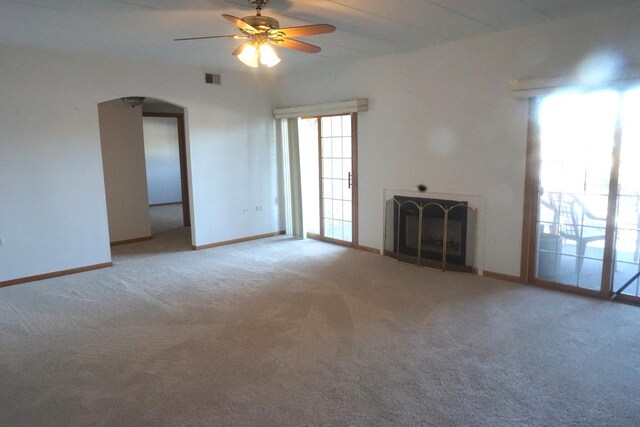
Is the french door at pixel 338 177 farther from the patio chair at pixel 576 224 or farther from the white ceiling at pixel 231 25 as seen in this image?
the patio chair at pixel 576 224

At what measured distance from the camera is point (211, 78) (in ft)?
21.0

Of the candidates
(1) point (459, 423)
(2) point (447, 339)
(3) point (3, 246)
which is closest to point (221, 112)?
(3) point (3, 246)

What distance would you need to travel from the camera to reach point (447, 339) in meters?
3.41

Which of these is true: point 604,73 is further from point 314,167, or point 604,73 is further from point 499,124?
point 314,167

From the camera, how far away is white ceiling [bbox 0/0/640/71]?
353 centimetres

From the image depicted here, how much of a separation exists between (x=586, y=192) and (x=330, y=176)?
11.6ft

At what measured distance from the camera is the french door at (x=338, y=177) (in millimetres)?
6332

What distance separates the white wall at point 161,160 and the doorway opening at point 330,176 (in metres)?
6.16

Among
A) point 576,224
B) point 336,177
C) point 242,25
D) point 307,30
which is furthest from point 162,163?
point 576,224

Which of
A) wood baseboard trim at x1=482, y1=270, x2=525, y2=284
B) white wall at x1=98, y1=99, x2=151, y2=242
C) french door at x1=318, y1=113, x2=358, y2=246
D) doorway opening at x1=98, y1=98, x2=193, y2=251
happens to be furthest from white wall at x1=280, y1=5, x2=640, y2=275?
white wall at x1=98, y1=99, x2=151, y2=242

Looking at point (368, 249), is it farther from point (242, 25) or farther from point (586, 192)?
point (242, 25)

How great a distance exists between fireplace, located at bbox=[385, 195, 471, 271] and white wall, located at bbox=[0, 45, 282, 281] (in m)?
2.73

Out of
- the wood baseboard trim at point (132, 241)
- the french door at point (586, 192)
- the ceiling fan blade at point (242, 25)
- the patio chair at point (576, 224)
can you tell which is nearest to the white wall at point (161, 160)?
the wood baseboard trim at point (132, 241)

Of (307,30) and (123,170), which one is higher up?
(307,30)
